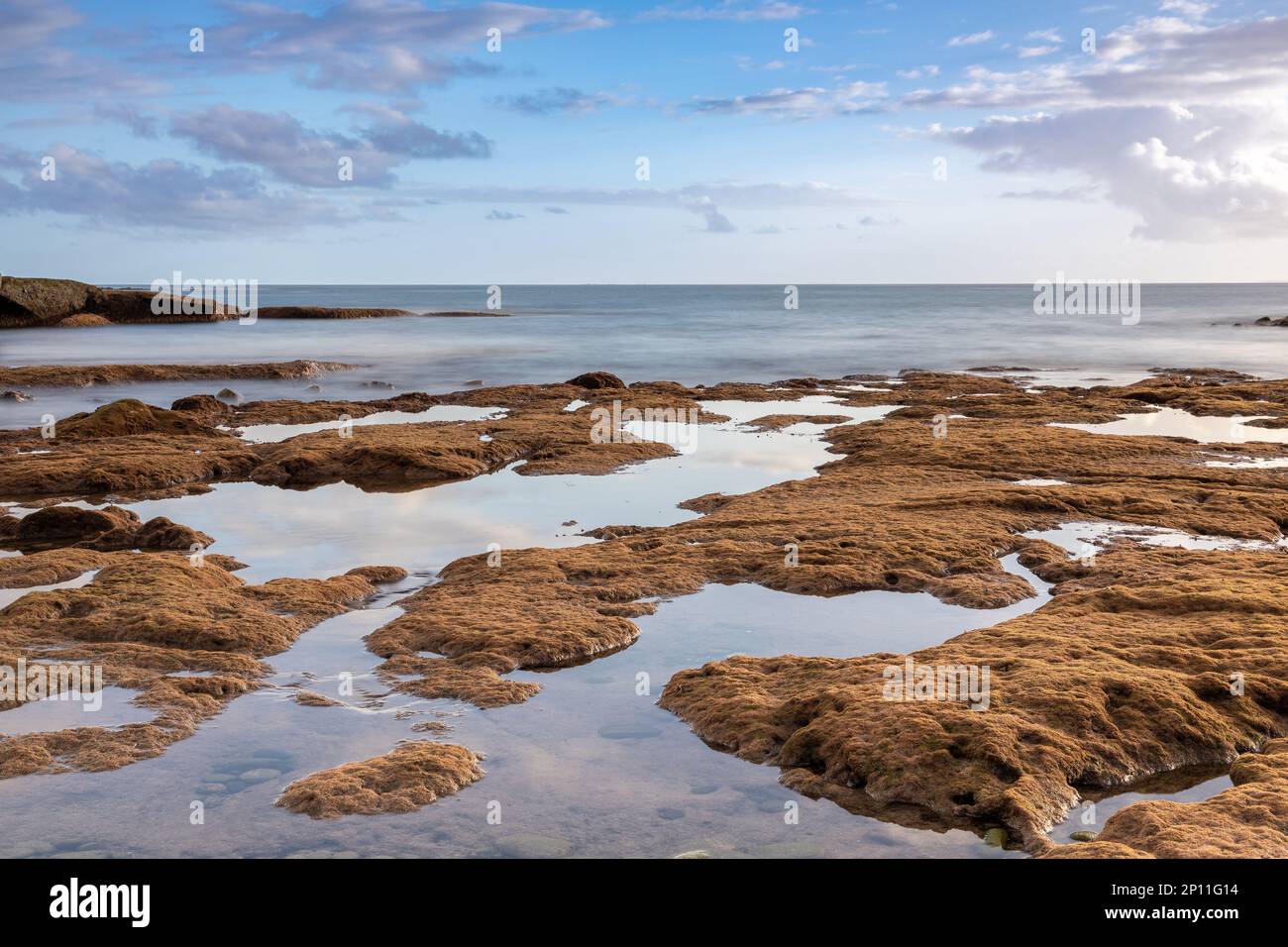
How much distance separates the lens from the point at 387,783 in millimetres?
8477

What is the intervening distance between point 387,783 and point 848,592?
7.06m

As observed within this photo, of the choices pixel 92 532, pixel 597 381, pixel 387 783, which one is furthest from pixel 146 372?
pixel 387 783

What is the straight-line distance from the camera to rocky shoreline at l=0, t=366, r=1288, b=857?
8.45 metres

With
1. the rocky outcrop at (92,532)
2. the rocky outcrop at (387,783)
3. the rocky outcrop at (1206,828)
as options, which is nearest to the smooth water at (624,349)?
the rocky outcrop at (92,532)

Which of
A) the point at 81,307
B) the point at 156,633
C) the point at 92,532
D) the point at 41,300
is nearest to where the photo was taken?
the point at 156,633

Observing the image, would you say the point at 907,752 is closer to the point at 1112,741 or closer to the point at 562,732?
the point at 1112,741

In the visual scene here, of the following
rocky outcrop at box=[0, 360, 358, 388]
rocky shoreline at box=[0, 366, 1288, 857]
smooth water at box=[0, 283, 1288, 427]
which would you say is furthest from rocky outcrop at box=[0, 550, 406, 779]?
rocky outcrop at box=[0, 360, 358, 388]

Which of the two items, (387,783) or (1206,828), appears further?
(387,783)

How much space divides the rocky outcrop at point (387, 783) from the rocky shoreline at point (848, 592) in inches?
1.0

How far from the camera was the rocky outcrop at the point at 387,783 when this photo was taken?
816 cm

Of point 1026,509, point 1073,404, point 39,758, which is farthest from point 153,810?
point 1073,404

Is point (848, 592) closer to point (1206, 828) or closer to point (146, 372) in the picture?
point (1206, 828)

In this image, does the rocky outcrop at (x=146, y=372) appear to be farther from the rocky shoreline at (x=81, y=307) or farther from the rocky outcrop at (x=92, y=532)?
the rocky shoreline at (x=81, y=307)
